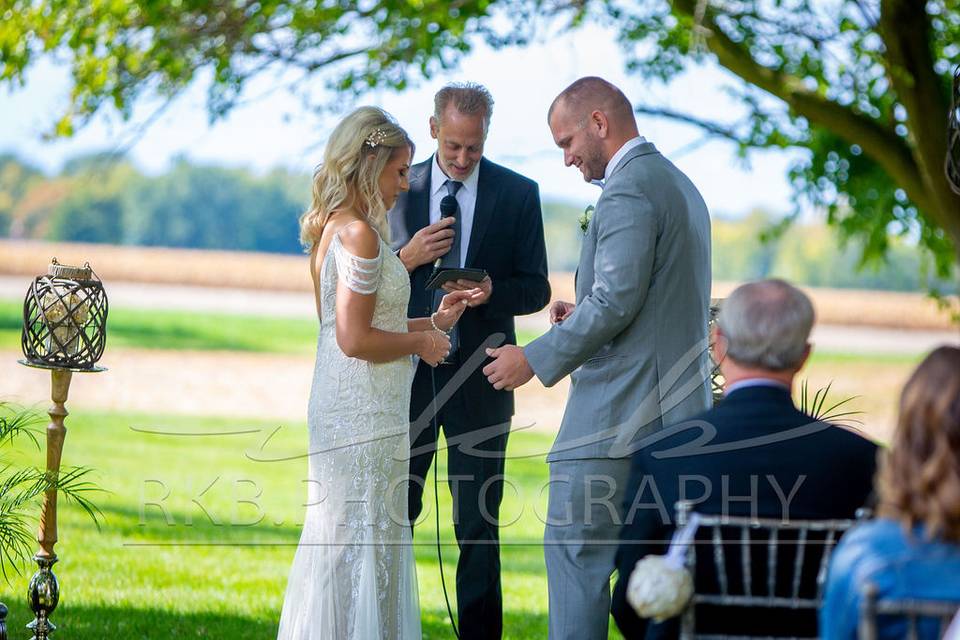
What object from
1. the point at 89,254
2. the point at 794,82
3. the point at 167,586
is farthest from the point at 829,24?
the point at 89,254

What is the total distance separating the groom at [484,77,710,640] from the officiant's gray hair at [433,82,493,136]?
685 millimetres

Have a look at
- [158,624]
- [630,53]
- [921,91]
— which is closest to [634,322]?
[158,624]

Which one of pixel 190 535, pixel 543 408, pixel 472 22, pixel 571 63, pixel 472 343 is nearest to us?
A: pixel 472 343

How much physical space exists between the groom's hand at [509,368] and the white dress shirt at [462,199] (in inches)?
38.6

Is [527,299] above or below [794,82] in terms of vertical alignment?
below

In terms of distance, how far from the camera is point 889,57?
865 cm

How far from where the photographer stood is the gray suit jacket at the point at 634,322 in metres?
3.55

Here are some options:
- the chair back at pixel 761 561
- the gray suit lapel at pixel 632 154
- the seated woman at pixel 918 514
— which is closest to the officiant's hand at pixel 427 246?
the gray suit lapel at pixel 632 154

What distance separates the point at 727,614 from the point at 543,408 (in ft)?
64.7

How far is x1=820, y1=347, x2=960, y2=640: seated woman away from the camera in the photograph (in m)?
2.06

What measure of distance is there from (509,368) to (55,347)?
5.34 feet

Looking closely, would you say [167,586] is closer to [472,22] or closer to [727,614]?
[727,614]

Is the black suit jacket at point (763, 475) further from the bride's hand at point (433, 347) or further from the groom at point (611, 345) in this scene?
the bride's hand at point (433, 347)

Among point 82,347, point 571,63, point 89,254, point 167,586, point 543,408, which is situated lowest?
point 167,586
